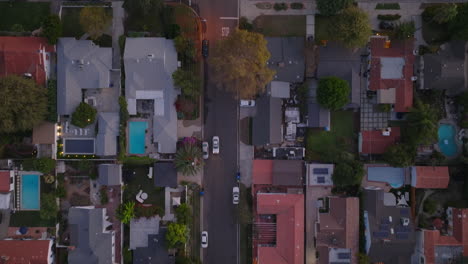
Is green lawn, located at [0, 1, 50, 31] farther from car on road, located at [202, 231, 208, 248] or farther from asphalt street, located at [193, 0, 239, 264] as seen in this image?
car on road, located at [202, 231, 208, 248]

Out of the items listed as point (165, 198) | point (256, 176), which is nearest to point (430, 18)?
point (256, 176)

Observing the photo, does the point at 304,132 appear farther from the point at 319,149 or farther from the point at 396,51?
the point at 396,51

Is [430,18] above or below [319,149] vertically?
above

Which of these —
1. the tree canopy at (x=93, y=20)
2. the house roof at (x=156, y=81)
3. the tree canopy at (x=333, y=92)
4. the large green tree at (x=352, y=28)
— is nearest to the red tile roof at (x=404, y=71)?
the large green tree at (x=352, y=28)

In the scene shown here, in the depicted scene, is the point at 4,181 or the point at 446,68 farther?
the point at 4,181

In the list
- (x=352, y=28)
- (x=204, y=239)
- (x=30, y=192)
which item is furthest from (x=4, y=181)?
(x=352, y=28)

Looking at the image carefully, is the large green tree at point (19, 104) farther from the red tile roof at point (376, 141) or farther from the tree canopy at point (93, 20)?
the red tile roof at point (376, 141)

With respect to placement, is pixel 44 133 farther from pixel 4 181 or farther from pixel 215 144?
pixel 215 144
